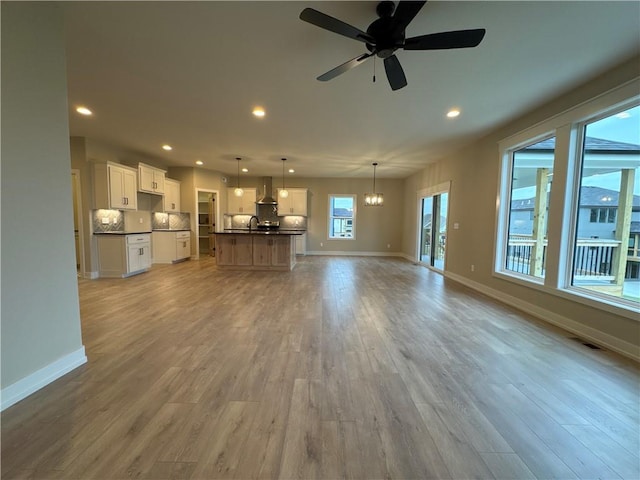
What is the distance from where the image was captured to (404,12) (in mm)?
1723

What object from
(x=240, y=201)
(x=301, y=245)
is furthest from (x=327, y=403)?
(x=240, y=201)

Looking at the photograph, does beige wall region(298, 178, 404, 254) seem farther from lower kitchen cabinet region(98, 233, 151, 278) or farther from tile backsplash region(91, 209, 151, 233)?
lower kitchen cabinet region(98, 233, 151, 278)

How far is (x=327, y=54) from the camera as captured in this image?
2.49 m

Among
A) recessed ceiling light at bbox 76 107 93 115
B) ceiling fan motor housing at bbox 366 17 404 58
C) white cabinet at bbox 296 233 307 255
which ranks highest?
recessed ceiling light at bbox 76 107 93 115

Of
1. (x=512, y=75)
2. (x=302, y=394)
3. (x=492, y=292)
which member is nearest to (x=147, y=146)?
(x=302, y=394)

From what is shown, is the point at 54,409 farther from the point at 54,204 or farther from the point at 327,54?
the point at 327,54

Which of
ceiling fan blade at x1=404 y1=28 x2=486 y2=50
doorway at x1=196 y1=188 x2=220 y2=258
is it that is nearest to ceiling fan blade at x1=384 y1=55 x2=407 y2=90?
ceiling fan blade at x1=404 y1=28 x2=486 y2=50

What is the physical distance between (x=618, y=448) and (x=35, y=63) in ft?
14.3

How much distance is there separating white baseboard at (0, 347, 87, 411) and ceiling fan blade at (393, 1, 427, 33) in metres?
3.52

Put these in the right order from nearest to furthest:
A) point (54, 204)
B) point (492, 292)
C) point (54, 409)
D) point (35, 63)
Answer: point (54, 409), point (35, 63), point (54, 204), point (492, 292)

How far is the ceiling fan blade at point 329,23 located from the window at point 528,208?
333 cm

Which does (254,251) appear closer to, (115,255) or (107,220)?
(115,255)

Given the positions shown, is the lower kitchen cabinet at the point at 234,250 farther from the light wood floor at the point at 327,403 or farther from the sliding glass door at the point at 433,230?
the sliding glass door at the point at 433,230

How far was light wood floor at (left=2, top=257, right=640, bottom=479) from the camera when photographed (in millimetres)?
1312
